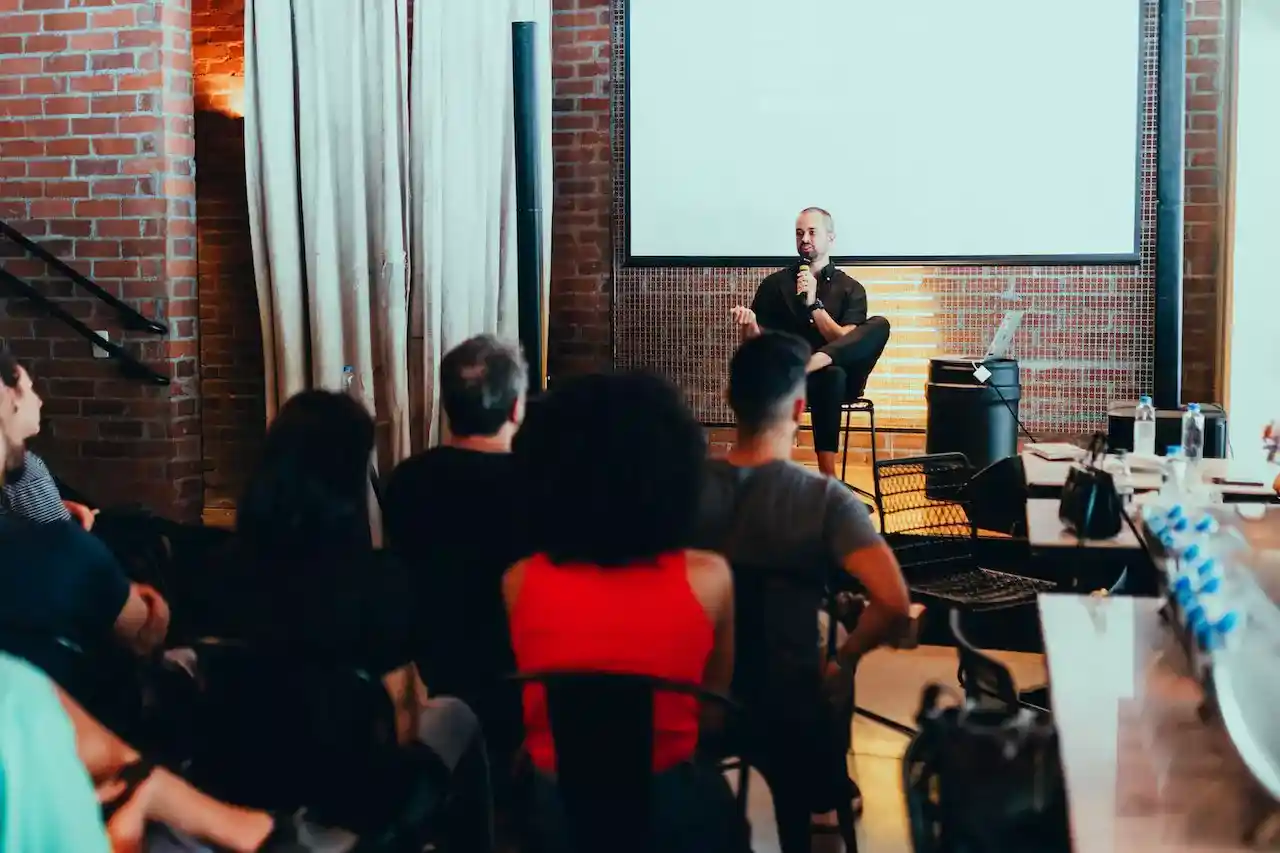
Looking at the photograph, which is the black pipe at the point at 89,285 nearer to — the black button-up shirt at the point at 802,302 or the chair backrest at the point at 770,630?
the black button-up shirt at the point at 802,302

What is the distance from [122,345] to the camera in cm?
465

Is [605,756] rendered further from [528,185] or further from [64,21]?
[64,21]

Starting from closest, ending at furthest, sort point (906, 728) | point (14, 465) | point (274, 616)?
point (274, 616)
point (14, 465)
point (906, 728)

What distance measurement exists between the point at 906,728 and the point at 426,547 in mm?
1585

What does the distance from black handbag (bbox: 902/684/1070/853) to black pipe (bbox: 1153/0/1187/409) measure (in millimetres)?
4323

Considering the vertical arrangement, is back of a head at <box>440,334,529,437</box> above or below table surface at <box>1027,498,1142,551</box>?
above

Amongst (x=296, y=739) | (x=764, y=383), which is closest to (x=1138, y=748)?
(x=764, y=383)

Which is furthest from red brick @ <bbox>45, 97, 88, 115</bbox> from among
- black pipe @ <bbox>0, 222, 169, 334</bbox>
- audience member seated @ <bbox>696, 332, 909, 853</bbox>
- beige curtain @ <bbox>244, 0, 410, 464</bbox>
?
audience member seated @ <bbox>696, 332, 909, 853</bbox>

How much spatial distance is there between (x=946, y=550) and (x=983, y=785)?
10.2 ft

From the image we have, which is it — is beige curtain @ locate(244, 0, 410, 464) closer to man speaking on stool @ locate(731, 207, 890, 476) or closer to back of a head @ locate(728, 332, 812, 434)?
man speaking on stool @ locate(731, 207, 890, 476)

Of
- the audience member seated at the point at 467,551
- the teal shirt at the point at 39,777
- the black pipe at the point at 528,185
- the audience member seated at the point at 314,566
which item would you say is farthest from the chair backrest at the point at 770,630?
the black pipe at the point at 528,185

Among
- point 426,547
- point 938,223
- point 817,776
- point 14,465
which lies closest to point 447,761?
point 426,547

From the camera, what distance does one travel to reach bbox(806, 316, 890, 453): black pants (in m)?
5.17

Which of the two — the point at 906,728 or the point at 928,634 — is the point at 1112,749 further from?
→ the point at 928,634
